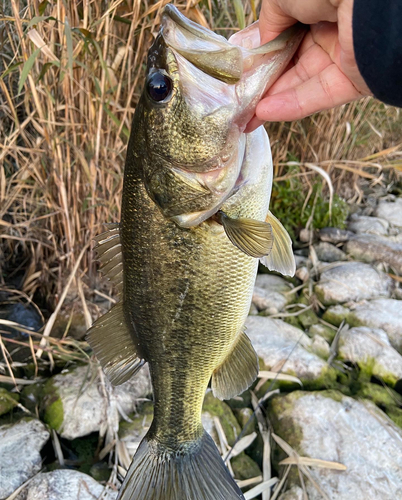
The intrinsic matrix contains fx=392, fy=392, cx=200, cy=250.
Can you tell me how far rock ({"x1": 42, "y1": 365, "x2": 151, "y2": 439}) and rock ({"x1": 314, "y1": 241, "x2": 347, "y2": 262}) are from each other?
213 centimetres

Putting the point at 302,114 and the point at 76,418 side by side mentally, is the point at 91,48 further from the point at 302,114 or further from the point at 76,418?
the point at 76,418

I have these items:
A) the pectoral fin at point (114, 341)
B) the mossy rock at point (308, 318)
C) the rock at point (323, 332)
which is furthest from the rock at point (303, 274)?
the pectoral fin at point (114, 341)

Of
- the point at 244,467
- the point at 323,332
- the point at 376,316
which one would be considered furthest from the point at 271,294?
the point at 244,467

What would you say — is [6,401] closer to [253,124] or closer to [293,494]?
[293,494]

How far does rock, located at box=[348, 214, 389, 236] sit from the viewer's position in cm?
402

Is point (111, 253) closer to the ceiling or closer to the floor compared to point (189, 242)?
closer to the floor

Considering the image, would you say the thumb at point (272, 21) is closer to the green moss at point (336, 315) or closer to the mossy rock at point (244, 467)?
the mossy rock at point (244, 467)

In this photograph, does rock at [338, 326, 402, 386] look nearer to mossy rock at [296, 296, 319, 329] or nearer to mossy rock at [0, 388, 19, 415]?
mossy rock at [296, 296, 319, 329]

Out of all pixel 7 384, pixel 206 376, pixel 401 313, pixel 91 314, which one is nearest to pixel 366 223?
pixel 401 313

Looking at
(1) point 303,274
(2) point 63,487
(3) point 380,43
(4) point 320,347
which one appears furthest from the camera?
(1) point 303,274

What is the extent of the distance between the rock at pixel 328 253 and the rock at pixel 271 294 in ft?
1.86

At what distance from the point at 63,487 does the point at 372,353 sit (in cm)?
186

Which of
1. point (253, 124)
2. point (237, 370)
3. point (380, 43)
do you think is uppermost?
point (380, 43)

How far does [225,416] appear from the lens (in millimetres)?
2104
